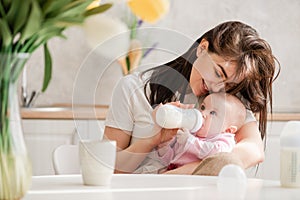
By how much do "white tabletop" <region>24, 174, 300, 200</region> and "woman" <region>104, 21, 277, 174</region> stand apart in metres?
0.13

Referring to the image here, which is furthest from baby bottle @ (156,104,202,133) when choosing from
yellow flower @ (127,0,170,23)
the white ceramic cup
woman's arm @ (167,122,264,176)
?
yellow flower @ (127,0,170,23)

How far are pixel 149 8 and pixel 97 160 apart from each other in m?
0.75

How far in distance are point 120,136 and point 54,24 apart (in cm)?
101

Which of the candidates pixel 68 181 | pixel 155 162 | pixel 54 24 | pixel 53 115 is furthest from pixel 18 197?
pixel 53 115

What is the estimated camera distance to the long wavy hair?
1834mm

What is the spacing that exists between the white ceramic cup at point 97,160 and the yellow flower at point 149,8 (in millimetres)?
718

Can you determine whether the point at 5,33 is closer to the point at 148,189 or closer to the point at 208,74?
the point at 148,189

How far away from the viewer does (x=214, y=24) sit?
12.3 feet

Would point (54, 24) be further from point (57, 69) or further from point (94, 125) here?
point (57, 69)

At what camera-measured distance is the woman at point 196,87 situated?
181 centimetres

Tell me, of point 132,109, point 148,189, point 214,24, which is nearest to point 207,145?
point 132,109

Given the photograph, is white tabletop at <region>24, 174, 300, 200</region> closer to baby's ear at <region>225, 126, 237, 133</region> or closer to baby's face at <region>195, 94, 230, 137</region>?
baby's face at <region>195, 94, 230, 137</region>

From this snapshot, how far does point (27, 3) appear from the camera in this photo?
86cm

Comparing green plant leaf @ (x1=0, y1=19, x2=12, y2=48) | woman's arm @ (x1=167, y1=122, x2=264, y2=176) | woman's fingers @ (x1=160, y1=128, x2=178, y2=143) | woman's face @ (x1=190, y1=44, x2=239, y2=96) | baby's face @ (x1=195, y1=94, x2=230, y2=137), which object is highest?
green plant leaf @ (x1=0, y1=19, x2=12, y2=48)
